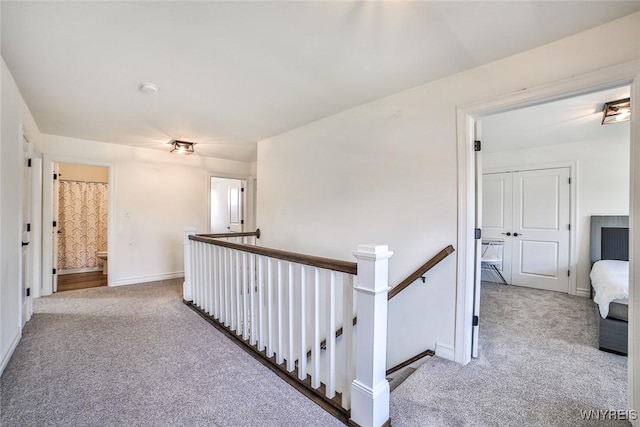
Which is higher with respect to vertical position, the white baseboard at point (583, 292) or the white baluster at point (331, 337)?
the white baluster at point (331, 337)

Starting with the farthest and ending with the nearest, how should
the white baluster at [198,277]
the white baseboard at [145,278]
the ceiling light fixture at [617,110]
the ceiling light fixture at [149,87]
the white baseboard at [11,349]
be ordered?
1. the white baseboard at [145,278]
2. the white baluster at [198,277]
3. the ceiling light fixture at [617,110]
4. the ceiling light fixture at [149,87]
5. the white baseboard at [11,349]

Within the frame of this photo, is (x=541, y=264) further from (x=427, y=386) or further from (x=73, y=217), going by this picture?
(x=73, y=217)

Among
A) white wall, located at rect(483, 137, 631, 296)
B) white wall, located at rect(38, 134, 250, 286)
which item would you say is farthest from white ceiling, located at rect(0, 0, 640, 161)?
white wall, located at rect(483, 137, 631, 296)

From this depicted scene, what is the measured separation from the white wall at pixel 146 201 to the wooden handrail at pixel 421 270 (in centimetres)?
390

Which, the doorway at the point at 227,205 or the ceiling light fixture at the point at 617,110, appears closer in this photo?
the ceiling light fixture at the point at 617,110

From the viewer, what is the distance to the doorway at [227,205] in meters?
5.80

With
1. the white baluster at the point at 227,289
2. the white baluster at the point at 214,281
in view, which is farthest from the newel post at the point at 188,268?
the white baluster at the point at 227,289

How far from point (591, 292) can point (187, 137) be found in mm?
5897

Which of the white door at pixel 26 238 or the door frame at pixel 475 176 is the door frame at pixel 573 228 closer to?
the door frame at pixel 475 176

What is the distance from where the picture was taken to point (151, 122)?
332cm

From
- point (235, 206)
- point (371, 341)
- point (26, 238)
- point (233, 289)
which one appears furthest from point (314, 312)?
point (235, 206)

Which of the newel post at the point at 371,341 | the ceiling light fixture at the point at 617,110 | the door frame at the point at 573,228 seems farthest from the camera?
the door frame at the point at 573,228

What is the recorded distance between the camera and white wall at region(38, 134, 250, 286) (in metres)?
4.17

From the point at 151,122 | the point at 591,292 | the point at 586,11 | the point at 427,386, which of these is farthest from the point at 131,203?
the point at 591,292
